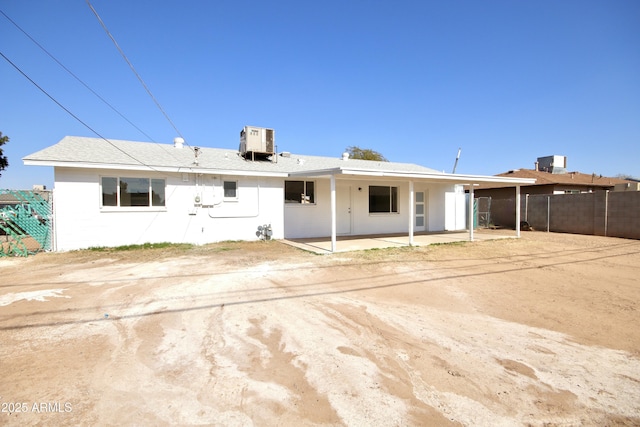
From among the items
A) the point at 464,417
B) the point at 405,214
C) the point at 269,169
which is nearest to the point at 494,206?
the point at 405,214

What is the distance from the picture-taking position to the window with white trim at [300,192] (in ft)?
43.4

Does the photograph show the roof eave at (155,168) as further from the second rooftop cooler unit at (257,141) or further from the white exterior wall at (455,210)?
the white exterior wall at (455,210)

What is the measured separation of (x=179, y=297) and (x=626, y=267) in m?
10.1

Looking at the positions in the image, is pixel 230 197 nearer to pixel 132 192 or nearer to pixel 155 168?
pixel 155 168

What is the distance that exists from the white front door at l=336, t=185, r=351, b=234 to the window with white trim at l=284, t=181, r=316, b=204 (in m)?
1.11

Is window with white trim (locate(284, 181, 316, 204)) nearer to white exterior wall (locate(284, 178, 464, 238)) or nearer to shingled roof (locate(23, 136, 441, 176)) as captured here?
white exterior wall (locate(284, 178, 464, 238))

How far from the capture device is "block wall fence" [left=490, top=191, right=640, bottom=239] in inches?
518

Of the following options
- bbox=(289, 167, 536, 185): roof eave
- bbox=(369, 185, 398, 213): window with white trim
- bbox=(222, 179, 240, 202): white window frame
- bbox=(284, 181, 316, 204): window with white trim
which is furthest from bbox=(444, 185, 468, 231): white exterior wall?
bbox=(222, 179, 240, 202): white window frame

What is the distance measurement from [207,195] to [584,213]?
54.4 ft

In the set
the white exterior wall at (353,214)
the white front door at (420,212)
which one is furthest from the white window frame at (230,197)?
the white front door at (420,212)

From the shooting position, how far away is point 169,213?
1120cm

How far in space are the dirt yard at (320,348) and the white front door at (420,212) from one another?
8.79 meters

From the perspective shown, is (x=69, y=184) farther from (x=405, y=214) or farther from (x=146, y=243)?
(x=405, y=214)

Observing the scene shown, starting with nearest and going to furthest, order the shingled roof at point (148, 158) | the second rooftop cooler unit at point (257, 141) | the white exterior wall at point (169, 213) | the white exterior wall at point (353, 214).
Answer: the shingled roof at point (148, 158)
the white exterior wall at point (169, 213)
the white exterior wall at point (353, 214)
the second rooftop cooler unit at point (257, 141)
